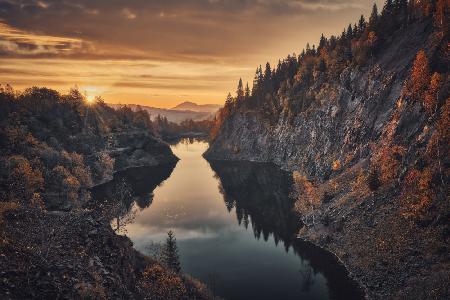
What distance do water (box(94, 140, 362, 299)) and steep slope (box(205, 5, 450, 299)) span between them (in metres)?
4.68

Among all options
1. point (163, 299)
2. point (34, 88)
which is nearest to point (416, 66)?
point (163, 299)

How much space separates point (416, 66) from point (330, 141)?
137 feet

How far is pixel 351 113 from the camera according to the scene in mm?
111188

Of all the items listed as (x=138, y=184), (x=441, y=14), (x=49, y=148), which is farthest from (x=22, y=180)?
(x=441, y=14)

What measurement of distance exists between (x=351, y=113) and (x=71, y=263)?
9843 centimetres

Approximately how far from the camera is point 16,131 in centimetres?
12256

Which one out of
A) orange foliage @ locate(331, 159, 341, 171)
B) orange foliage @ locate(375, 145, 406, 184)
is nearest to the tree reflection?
orange foliage @ locate(331, 159, 341, 171)

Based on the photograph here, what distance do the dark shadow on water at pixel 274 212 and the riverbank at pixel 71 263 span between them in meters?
27.2

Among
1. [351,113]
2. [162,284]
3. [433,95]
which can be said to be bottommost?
[162,284]

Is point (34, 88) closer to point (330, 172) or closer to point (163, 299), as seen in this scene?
point (330, 172)

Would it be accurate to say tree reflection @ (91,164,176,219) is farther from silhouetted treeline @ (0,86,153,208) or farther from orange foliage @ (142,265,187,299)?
orange foliage @ (142,265,187,299)

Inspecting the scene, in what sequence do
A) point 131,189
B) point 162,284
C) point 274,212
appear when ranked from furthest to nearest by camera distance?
point 131,189 → point 274,212 → point 162,284

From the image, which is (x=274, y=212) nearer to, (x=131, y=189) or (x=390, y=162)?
(x=390, y=162)

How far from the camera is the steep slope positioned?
175 ft
